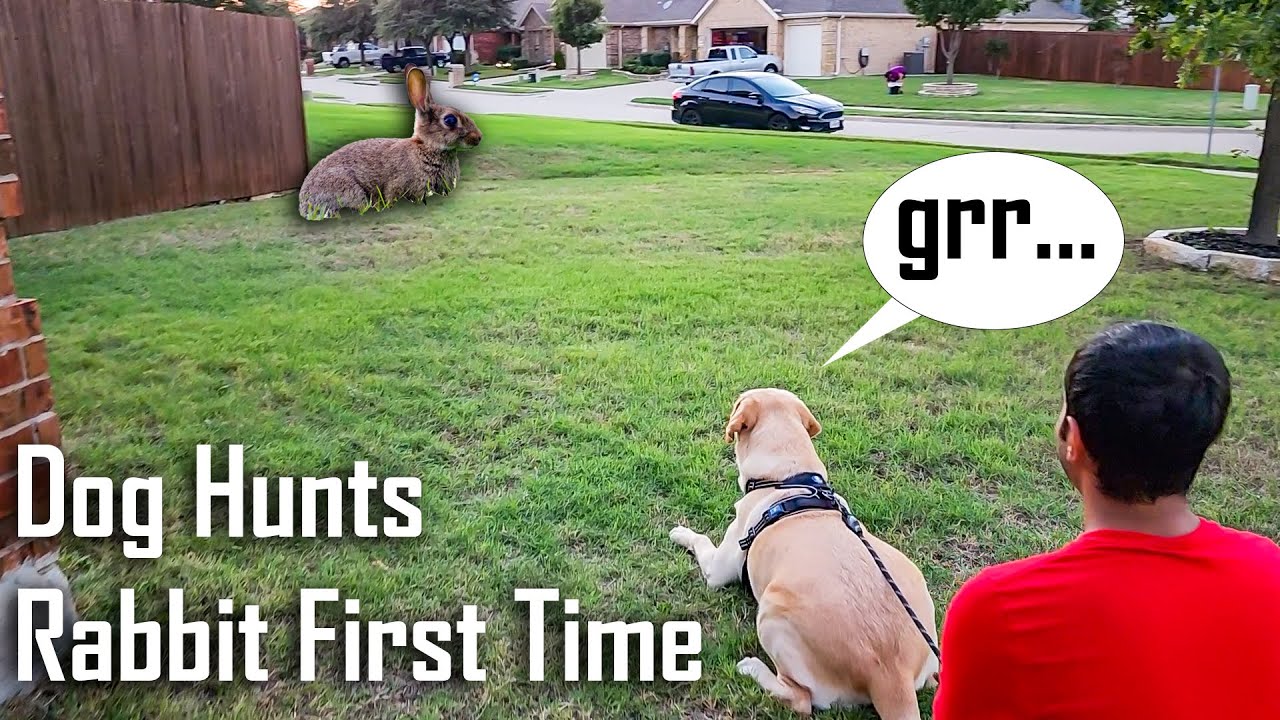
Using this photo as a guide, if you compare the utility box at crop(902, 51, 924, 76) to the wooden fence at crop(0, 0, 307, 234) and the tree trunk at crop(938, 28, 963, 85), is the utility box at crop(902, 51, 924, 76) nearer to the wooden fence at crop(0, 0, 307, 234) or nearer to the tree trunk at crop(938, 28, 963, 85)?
the tree trunk at crop(938, 28, 963, 85)

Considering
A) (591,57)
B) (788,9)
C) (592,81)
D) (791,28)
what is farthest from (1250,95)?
(591,57)

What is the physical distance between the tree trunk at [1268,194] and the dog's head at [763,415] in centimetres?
577

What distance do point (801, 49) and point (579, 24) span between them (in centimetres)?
513

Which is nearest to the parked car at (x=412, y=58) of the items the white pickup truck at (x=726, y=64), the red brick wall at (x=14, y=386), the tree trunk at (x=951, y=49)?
the red brick wall at (x=14, y=386)

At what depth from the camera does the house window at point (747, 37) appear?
18.6 m

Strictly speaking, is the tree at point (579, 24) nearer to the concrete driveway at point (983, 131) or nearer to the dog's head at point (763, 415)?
the concrete driveway at point (983, 131)

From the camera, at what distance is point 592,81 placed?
17.4 meters

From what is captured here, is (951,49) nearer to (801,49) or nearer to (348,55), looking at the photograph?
(801,49)

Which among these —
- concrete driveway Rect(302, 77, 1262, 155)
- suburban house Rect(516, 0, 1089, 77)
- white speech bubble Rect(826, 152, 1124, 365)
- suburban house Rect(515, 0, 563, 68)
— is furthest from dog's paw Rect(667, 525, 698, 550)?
suburban house Rect(516, 0, 1089, 77)

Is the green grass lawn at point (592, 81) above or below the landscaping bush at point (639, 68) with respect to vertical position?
below

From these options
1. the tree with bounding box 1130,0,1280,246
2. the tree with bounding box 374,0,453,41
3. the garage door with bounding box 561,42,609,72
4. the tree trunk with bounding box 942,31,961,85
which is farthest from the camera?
the tree trunk with bounding box 942,31,961,85

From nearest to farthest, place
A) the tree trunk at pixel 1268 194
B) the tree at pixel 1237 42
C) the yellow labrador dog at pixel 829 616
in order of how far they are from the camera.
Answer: the yellow labrador dog at pixel 829 616, the tree at pixel 1237 42, the tree trunk at pixel 1268 194

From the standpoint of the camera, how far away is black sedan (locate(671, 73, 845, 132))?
1448 cm

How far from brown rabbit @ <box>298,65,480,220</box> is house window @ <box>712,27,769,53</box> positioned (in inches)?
700
